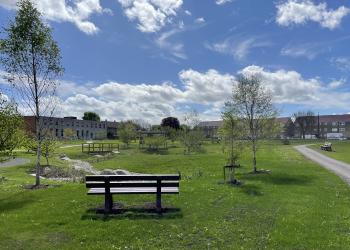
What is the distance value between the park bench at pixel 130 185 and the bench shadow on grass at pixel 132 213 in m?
0.22

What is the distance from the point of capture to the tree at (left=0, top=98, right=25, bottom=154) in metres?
15.6

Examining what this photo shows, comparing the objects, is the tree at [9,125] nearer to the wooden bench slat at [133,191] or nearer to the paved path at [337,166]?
the wooden bench slat at [133,191]

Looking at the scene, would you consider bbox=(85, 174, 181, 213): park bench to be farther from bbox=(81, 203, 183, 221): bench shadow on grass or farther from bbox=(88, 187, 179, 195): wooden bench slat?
bbox=(81, 203, 183, 221): bench shadow on grass

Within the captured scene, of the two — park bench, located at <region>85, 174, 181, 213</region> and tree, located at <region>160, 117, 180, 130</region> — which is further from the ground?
tree, located at <region>160, 117, 180, 130</region>

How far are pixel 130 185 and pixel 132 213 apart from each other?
812mm

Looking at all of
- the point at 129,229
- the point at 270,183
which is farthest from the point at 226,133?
the point at 129,229

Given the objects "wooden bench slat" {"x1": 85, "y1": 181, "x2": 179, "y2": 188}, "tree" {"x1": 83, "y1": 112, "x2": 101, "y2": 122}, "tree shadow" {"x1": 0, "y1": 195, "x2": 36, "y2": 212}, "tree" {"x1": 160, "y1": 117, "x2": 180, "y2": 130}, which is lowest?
"tree shadow" {"x1": 0, "y1": 195, "x2": 36, "y2": 212}

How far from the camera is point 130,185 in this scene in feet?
33.8

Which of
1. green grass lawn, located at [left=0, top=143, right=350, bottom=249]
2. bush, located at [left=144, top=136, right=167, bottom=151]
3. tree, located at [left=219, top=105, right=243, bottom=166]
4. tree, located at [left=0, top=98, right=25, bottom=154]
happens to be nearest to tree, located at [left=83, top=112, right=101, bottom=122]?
bush, located at [left=144, top=136, right=167, bottom=151]

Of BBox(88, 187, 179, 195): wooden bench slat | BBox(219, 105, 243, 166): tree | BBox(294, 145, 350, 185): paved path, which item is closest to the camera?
BBox(88, 187, 179, 195): wooden bench slat

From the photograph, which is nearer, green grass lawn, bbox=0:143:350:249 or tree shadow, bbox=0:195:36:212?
green grass lawn, bbox=0:143:350:249

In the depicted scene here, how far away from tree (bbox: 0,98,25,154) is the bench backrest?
686cm

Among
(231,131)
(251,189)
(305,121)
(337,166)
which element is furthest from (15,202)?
(305,121)

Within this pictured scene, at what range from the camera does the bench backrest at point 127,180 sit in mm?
10219
